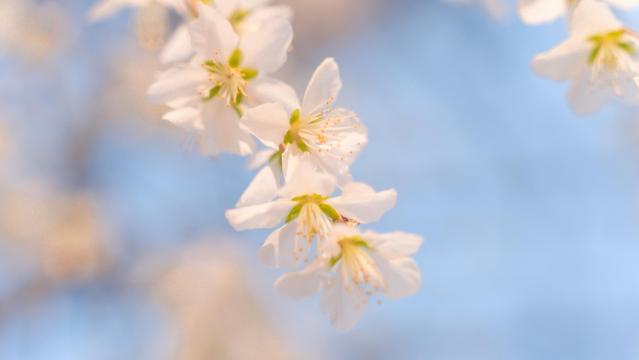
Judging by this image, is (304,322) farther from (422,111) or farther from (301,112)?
(301,112)

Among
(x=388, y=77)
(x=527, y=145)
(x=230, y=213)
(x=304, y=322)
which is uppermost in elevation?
(x=388, y=77)

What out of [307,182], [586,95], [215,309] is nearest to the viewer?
[307,182]

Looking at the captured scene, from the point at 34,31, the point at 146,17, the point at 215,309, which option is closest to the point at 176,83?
the point at 146,17

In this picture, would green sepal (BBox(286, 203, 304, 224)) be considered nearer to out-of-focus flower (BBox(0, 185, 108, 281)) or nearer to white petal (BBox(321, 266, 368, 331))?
white petal (BBox(321, 266, 368, 331))

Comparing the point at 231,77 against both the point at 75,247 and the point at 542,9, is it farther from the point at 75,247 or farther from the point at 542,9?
the point at 75,247

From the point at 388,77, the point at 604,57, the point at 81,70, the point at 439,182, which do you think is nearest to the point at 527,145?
the point at 439,182

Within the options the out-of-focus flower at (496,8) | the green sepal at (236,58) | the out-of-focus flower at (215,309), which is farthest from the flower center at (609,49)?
the out-of-focus flower at (215,309)
